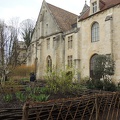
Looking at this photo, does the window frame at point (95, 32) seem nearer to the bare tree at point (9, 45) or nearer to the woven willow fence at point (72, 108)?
the bare tree at point (9, 45)

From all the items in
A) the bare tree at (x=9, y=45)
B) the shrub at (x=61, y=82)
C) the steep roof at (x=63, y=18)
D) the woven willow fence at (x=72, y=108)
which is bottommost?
the woven willow fence at (x=72, y=108)

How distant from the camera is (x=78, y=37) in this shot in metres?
26.0

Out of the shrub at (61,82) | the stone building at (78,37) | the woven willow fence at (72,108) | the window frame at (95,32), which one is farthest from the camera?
the window frame at (95,32)

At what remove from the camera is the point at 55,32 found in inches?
1193

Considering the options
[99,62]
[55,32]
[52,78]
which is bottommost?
[52,78]

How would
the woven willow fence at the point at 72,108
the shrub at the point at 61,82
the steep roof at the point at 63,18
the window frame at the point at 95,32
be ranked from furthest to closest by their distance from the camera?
the steep roof at the point at 63,18, the window frame at the point at 95,32, the shrub at the point at 61,82, the woven willow fence at the point at 72,108

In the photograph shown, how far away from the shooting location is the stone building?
2131cm

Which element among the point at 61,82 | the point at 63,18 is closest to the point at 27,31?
the point at 63,18

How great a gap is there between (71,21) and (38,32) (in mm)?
7464

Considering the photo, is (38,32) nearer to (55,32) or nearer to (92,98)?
(55,32)

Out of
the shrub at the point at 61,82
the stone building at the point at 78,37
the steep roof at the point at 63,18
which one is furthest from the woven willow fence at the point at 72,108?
the steep roof at the point at 63,18

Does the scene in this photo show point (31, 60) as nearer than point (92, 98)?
No

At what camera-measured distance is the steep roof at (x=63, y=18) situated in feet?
100

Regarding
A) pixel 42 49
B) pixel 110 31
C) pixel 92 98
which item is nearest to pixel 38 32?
pixel 42 49
